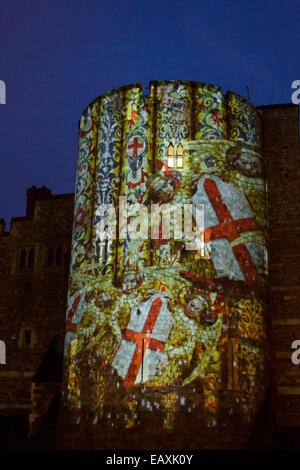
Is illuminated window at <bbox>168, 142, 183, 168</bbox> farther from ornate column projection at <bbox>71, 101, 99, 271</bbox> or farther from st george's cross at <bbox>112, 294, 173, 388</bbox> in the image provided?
st george's cross at <bbox>112, 294, 173, 388</bbox>

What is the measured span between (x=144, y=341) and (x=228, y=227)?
4.39 m

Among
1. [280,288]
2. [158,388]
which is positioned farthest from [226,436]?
[280,288]

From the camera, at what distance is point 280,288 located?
22.8m

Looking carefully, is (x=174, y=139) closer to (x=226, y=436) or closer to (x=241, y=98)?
(x=241, y=98)

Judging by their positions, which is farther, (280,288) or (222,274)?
(280,288)

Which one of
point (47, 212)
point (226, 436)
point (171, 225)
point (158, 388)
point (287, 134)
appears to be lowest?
point (226, 436)

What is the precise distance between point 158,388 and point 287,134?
35.0 ft

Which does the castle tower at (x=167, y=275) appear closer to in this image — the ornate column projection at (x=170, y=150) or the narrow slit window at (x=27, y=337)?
the ornate column projection at (x=170, y=150)

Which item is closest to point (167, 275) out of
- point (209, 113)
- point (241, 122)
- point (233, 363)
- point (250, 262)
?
point (250, 262)

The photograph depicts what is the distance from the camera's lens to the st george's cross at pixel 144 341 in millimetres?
19078

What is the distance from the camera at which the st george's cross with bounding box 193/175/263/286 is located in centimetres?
2033

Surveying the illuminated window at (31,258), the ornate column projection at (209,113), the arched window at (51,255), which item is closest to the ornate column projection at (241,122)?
the ornate column projection at (209,113)

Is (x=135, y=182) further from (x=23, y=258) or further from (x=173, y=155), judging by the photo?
(x=23, y=258)

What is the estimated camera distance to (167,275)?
1997 cm
